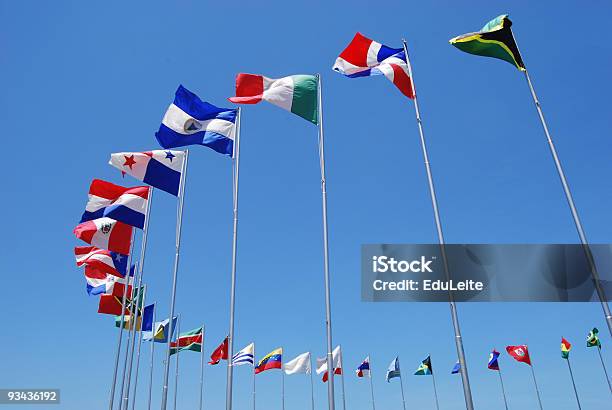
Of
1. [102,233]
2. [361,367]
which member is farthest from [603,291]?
[361,367]

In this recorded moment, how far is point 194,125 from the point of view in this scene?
747 inches

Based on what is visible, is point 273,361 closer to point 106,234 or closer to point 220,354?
point 220,354

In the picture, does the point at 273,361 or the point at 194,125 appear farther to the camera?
the point at 273,361

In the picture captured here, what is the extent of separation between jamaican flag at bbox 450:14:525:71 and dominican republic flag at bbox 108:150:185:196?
13342 mm

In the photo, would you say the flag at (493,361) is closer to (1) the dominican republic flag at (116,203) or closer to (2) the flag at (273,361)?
(2) the flag at (273,361)

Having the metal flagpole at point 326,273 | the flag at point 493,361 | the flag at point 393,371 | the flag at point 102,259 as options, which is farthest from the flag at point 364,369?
the metal flagpole at point 326,273

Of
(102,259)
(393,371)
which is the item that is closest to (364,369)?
(393,371)

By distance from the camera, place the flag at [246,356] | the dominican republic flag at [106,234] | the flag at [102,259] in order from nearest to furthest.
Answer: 1. the dominican republic flag at [106,234]
2. the flag at [102,259]
3. the flag at [246,356]

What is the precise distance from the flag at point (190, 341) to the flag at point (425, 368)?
81.3ft

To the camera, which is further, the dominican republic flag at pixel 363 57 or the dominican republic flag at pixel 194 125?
the dominican republic flag at pixel 194 125

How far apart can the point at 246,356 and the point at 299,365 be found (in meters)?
5.36

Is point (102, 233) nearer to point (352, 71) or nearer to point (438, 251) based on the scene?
point (352, 71)

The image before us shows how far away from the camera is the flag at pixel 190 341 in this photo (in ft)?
120

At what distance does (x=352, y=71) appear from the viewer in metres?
16.9
